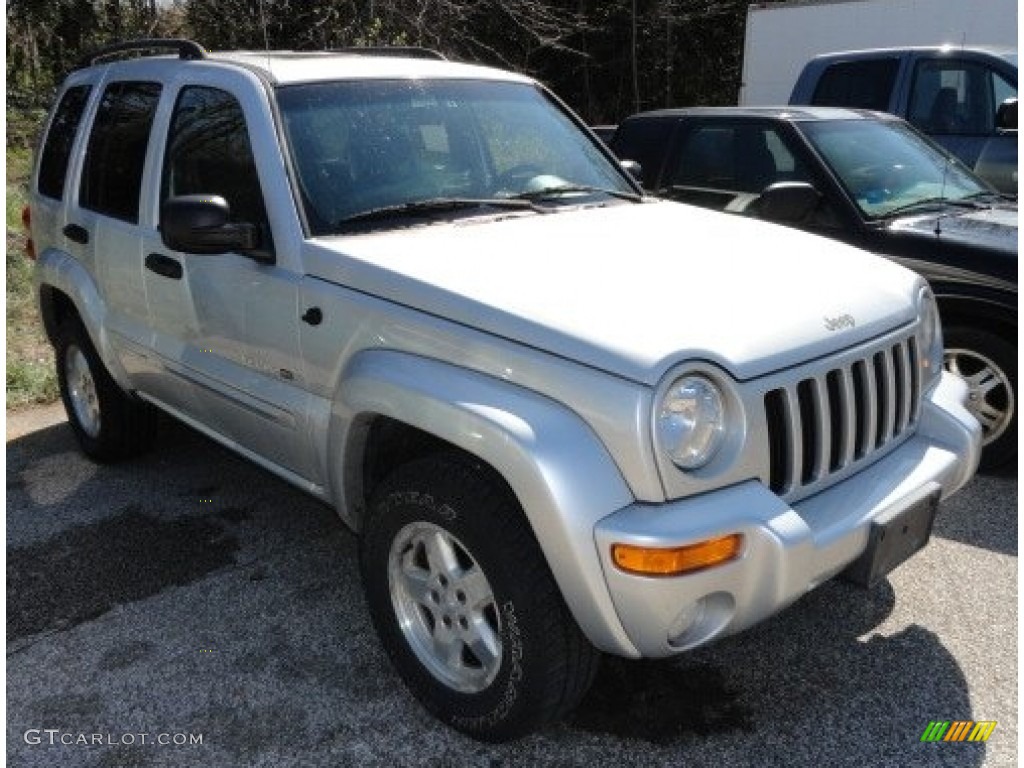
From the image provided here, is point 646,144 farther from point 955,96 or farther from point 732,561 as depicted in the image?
point 732,561

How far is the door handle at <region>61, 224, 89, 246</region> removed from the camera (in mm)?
4393

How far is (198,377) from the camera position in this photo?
3.71 meters

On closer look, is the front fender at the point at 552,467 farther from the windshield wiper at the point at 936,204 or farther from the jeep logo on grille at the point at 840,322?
the windshield wiper at the point at 936,204

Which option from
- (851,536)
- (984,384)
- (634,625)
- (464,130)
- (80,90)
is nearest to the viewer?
(634,625)

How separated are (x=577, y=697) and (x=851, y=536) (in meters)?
0.83

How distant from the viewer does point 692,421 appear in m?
2.33

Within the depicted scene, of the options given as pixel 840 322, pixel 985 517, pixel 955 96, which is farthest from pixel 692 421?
pixel 955 96

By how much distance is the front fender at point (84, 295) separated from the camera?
4.38 meters

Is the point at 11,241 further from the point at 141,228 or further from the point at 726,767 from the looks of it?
the point at 726,767

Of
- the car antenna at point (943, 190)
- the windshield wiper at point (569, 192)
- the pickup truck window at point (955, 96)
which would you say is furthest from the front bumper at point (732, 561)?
the pickup truck window at point (955, 96)

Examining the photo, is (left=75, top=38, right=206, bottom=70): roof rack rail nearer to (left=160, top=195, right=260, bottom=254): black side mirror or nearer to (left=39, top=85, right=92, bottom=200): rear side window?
(left=39, top=85, right=92, bottom=200): rear side window

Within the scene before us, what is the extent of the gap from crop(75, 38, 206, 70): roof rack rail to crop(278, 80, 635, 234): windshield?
846 millimetres

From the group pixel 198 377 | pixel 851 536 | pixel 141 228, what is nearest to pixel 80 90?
pixel 141 228

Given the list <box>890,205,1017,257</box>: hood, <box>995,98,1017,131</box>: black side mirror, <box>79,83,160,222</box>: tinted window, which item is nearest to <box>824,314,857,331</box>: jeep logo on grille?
<box>890,205,1017,257</box>: hood
